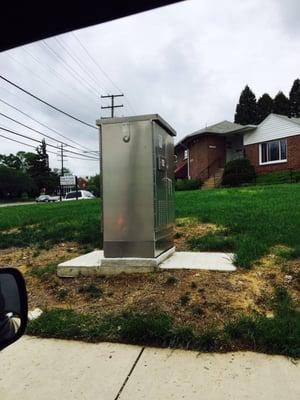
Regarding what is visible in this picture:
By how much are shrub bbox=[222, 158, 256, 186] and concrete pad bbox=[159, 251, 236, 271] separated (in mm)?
21991

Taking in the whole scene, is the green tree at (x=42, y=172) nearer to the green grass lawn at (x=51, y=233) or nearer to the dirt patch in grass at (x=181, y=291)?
the green grass lawn at (x=51, y=233)

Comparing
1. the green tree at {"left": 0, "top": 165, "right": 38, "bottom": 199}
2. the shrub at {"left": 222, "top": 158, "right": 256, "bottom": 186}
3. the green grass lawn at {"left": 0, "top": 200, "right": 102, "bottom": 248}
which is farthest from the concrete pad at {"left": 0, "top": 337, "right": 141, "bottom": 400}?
the green tree at {"left": 0, "top": 165, "right": 38, "bottom": 199}

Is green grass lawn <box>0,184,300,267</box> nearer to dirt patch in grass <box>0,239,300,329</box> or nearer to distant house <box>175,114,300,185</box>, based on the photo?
dirt patch in grass <box>0,239,300,329</box>

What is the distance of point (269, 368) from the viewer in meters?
3.17

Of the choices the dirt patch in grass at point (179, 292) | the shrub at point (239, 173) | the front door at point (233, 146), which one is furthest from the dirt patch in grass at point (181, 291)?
the front door at point (233, 146)

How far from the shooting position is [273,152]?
29.5 meters

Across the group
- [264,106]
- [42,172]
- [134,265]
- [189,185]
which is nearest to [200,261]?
[134,265]

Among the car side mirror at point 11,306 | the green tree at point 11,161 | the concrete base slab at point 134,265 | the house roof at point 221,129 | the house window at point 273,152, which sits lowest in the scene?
the concrete base slab at point 134,265

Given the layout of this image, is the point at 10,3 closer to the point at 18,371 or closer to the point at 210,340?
the point at 18,371

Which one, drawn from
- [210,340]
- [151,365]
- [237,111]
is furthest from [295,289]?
[237,111]

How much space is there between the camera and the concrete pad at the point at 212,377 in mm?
2850

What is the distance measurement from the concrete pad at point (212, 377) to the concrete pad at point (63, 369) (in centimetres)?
16

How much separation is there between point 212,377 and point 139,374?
552 mm

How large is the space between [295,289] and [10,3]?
12.5 ft
